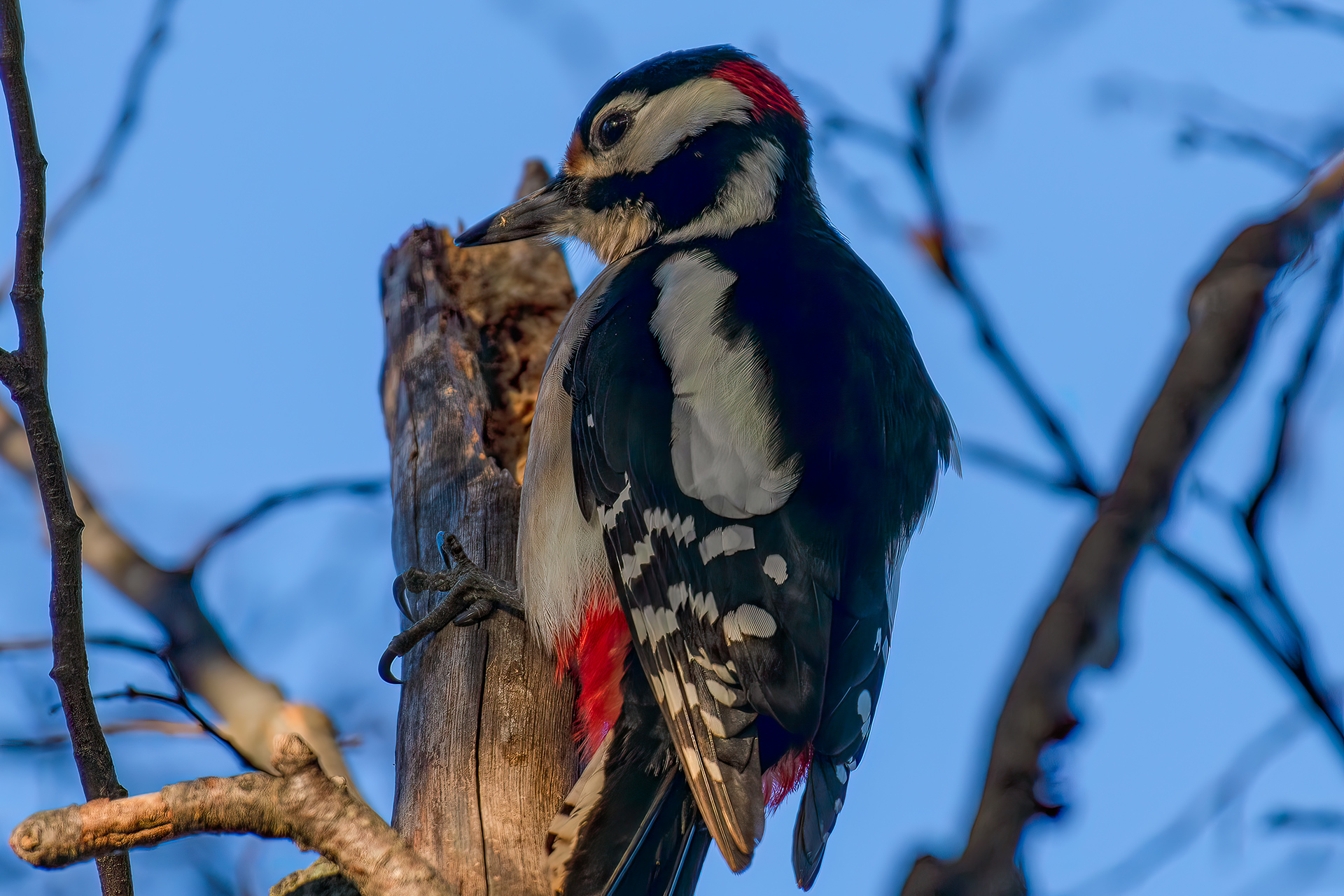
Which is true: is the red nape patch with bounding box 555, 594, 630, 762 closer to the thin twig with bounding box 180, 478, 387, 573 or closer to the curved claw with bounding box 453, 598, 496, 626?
the curved claw with bounding box 453, 598, 496, 626

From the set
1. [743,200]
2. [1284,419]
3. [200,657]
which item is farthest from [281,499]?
[1284,419]

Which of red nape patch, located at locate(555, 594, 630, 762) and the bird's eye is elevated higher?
the bird's eye

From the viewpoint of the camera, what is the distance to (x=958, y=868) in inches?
28.5

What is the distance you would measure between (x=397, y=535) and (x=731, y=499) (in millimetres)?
999

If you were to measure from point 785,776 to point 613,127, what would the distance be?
1.60 m

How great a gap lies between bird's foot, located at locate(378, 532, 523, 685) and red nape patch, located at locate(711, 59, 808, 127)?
1.34m

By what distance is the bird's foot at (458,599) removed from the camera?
2.35 metres

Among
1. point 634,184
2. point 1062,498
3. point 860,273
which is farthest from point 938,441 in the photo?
point 1062,498

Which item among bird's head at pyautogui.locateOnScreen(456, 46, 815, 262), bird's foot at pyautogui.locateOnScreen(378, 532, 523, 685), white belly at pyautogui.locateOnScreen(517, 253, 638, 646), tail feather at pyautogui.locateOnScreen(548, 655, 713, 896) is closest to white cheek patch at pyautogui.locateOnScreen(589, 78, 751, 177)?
bird's head at pyautogui.locateOnScreen(456, 46, 815, 262)

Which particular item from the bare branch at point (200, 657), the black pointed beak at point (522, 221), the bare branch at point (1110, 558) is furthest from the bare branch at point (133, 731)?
the bare branch at point (1110, 558)

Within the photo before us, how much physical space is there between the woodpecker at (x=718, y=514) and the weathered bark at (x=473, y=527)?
0.11m

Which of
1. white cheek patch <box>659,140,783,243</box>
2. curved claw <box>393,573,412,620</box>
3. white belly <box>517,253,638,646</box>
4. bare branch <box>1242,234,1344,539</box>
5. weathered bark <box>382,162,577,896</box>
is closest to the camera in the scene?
bare branch <box>1242,234,1344,539</box>

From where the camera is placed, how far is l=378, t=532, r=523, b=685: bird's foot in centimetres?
235

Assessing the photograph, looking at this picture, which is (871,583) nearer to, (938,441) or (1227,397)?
(938,441)
